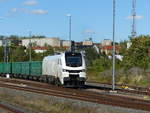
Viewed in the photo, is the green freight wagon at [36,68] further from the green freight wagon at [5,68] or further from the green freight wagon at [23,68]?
the green freight wagon at [5,68]

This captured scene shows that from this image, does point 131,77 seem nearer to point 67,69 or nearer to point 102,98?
point 67,69

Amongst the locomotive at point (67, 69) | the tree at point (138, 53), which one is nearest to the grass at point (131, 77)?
the tree at point (138, 53)

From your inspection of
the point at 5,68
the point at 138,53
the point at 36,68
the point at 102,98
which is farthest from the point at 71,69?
the point at 5,68

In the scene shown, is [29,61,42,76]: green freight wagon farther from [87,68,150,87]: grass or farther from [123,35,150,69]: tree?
[123,35,150,69]: tree

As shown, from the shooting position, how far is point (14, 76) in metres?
76.5

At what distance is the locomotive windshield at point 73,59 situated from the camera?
36.0m

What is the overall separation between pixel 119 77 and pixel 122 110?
1346 inches

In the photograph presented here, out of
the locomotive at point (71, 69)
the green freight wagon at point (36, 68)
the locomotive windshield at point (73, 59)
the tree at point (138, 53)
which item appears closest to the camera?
the locomotive at point (71, 69)

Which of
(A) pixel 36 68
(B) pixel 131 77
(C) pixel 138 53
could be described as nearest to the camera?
(B) pixel 131 77

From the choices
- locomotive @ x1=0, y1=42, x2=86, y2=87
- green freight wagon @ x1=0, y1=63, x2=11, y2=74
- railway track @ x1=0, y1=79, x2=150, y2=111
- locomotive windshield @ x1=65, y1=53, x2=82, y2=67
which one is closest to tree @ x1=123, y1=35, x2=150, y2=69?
locomotive @ x1=0, y1=42, x2=86, y2=87

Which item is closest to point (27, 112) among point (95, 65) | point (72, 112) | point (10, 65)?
point (72, 112)

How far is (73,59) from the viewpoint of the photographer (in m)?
36.4

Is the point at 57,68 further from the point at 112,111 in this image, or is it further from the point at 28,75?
the point at 28,75

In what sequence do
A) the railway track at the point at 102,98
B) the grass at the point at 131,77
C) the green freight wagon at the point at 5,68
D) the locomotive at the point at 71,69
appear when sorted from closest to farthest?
the railway track at the point at 102,98, the locomotive at the point at 71,69, the grass at the point at 131,77, the green freight wagon at the point at 5,68
